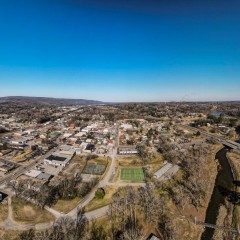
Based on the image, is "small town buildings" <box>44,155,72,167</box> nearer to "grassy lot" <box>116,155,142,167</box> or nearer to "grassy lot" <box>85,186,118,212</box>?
"grassy lot" <box>116,155,142,167</box>

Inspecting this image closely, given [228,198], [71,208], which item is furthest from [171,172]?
[71,208]

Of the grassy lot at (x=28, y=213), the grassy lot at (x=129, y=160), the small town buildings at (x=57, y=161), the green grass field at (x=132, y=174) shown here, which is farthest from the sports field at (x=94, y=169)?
the grassy lot at (x=28, y=213)

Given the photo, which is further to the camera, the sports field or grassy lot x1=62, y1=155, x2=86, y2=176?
grassy lot x1=62, y1=155, x2=86, y2=176

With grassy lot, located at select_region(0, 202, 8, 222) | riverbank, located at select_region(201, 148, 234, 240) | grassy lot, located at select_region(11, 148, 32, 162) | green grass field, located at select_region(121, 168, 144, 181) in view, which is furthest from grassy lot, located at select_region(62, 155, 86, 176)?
riverbank, located at select_region(201, 148, 234, 240)

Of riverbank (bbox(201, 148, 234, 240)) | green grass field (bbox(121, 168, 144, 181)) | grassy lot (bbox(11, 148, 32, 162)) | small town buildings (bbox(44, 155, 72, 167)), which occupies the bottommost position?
riverbank (bbox(201, 148, 234, 240))

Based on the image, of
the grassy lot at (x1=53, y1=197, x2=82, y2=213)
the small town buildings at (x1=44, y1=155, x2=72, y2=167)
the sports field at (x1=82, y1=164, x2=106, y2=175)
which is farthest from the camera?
the small town buildings at (x1=44, y1=155, x2=72, y2=167)

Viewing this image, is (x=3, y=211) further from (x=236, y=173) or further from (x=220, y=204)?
(x=236, y=173)

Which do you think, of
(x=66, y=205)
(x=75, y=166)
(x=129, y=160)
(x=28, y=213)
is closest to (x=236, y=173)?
(x=129, y=160)

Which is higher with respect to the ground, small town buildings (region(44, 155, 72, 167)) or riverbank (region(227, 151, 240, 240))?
small town buildings (region(44, 155, 72, 167))
